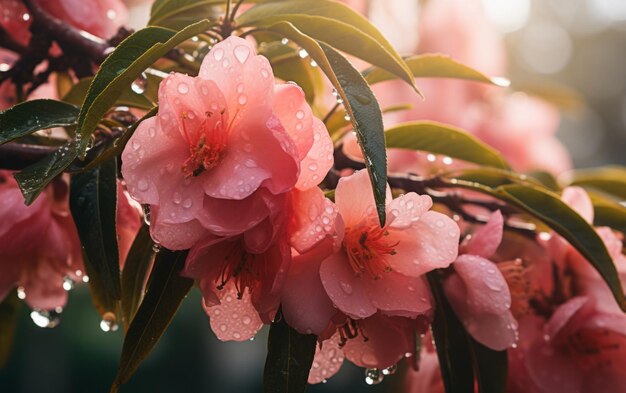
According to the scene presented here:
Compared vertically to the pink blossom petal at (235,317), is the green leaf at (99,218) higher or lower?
higher

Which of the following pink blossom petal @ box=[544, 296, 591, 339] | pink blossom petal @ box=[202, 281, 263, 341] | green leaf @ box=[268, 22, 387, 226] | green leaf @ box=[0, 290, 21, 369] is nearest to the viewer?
green leaf @ box=[268, 22, 387, 226]

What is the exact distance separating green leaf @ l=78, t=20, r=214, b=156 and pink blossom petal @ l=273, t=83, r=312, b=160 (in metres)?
0.07

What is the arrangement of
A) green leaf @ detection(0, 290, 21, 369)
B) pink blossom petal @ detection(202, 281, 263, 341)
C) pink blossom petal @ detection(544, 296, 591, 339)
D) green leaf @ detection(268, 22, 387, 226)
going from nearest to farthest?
green leaf @ detection(268, 22, 387, 226) → pink blossom petal @ detection(202, 281, 263, 341) → pink blossom petal @ detection(544, 296, 591, 339) → green leaf @ detection(0, 290, 21, 369)

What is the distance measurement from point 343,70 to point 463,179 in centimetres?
26

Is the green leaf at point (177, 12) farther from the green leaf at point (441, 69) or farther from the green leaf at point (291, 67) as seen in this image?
the green leaf at point (441, 69)

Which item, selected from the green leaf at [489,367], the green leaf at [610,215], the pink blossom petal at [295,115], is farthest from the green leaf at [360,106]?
the green leaf at [610,215]

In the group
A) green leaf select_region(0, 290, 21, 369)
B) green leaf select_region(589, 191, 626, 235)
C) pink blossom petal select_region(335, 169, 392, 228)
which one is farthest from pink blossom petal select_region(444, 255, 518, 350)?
green leaf select_region(0, 290, 21, 369)

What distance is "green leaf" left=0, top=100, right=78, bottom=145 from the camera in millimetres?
518

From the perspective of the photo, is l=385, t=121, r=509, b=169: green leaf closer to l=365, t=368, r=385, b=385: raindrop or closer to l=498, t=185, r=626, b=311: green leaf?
l=498, t=185, r=626, b=311: green leaf

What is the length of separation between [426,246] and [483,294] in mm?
78

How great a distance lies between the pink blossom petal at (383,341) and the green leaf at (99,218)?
19 centimetres

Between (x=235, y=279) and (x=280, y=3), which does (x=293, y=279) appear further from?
(x=280, y=3)

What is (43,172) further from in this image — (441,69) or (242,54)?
(441,69)

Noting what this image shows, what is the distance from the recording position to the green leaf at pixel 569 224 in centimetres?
63
